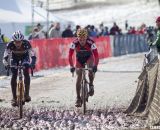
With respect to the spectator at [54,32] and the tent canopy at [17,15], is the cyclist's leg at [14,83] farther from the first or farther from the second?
the tent canopy at [17,15]

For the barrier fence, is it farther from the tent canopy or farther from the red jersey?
the red jersey

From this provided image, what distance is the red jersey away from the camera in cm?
1301

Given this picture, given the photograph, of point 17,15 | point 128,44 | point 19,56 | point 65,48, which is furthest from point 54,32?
point 19,56

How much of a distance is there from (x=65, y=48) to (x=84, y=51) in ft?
42.9

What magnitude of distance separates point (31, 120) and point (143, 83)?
2382mm

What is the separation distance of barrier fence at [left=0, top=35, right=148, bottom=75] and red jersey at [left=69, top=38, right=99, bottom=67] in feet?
24.6

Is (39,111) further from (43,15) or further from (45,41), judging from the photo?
(43,15)

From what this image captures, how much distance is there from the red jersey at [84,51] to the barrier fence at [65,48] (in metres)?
7.50

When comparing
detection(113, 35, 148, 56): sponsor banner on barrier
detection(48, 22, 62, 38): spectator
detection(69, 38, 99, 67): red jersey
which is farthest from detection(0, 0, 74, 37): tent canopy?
detection(69, 38, 99, 67): red jersey

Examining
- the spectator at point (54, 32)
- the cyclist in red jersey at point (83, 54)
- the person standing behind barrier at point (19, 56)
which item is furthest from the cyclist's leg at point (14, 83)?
the spectator at point (54, 32)

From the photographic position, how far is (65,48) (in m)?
26.2

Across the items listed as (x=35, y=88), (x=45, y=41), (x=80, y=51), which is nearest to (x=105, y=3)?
(x=45, y=41)

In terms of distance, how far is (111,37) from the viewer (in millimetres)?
33688

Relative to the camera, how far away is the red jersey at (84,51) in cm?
1301
